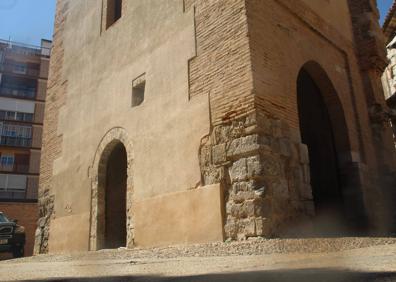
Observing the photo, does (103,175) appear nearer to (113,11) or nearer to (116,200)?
(116,200)

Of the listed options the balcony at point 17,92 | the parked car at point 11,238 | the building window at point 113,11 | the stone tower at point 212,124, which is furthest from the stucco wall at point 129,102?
the balcony at point 17,92

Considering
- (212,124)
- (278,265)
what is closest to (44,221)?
(212,124)

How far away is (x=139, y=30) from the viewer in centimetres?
741

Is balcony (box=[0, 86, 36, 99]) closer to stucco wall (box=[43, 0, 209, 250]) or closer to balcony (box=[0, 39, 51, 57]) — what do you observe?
balcony (box=[0, 39, 51, 57])

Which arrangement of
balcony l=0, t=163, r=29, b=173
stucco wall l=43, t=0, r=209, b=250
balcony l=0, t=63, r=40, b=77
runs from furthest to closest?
balcony l=0, t=63, r=40, b=77 → balcony l=0, t=163, r=29, b=173 → stucco wall l=43, t=0, r=209, b=250

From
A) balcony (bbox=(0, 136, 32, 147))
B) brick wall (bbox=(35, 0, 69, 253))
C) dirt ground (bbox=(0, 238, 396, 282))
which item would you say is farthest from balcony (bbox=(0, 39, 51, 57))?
dirt ground (bbox=(0, 238, 396, 282))

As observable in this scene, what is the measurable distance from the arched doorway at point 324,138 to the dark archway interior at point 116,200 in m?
3.79

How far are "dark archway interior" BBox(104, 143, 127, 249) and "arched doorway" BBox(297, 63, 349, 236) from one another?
3.79 m

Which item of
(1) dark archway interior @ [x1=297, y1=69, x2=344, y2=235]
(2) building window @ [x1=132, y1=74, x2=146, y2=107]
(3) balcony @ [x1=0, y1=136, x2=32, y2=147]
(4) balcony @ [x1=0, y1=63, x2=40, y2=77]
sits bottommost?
(1) dark archway interior @ [x1=297, y1=69, x2=344, y2=235]

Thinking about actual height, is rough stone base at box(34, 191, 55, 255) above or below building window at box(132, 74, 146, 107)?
below

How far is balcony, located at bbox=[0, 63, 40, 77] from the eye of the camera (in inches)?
1270

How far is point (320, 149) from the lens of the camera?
25.0 ft

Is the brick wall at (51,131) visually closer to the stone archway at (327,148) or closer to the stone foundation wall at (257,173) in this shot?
the stone foundation wall at (257,173)

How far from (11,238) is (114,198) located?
569 cm
